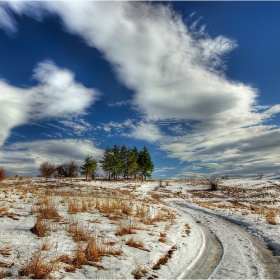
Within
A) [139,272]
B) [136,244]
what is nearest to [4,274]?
[139,272]

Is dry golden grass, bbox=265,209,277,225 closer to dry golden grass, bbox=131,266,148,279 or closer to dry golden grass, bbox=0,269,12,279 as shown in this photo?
dry golden grass, bbox=131,266,148,279

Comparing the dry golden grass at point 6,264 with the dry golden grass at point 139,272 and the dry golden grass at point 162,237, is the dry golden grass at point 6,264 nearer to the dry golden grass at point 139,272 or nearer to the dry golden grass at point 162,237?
the dry golden grass at point 139,272

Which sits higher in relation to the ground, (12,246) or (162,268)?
(12,246)

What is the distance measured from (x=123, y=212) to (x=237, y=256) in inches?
283

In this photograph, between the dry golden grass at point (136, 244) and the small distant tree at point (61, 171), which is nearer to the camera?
the dry golden grass at point (136, 244)

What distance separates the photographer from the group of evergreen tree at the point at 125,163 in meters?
72.1

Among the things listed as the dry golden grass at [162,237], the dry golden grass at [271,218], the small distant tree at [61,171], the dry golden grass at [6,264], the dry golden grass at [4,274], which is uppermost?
the small distant tree at [61,171]

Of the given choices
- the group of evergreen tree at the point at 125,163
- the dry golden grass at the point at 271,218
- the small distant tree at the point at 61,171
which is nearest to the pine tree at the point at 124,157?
the group of evergreen tree at the point at 125,163

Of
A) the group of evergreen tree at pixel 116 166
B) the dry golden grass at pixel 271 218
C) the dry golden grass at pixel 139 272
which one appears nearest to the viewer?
the dry golden grass at pixel 139 272

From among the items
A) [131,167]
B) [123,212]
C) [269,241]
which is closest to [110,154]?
[131,167]

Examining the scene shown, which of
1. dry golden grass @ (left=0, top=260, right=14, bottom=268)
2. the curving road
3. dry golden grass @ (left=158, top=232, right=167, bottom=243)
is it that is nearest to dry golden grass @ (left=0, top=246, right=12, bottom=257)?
dry golden grass @ (left=0, top=260, right=14, bottom=268)

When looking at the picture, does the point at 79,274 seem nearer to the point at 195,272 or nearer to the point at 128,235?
the point at 195,272

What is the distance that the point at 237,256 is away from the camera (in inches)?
270

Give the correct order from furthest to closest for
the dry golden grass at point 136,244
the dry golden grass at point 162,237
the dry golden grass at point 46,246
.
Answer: the dry golden grass at point 162,237 < the dry golden grass at point 136,244 < the dry golden grass at point 46,246
